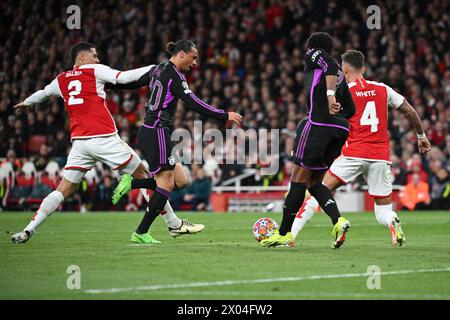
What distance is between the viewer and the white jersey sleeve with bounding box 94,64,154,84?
34.5ft

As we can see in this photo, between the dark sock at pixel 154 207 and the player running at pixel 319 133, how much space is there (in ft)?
4.89

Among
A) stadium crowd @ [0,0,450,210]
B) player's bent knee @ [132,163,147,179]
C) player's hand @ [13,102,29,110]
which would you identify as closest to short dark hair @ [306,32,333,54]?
player's bent knee @ [132,163,147,179]

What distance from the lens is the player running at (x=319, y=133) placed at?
9.55 m

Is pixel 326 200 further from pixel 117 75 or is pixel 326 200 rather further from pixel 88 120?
pixel 88 120

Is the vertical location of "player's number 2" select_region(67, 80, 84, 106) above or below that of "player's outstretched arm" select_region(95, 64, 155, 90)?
below

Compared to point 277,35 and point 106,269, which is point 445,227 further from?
point 277,35

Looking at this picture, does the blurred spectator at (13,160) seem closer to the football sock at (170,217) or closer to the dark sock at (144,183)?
the football sock at (170,217)

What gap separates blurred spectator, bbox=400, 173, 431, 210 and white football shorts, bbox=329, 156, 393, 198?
11302 millimetres

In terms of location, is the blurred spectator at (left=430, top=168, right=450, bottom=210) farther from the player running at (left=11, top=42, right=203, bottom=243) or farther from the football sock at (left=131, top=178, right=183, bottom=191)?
the player running at (left=11, top=42, right=203, bottom=243)

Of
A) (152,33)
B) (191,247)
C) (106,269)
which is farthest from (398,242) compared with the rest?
(152,33)

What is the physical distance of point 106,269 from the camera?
25.5 ft

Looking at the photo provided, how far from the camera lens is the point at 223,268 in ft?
25.9

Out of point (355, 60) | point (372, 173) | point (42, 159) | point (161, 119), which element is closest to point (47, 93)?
point (161, 119)
